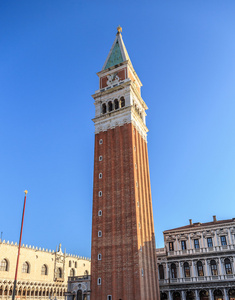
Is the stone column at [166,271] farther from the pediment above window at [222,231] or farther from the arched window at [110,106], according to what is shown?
the arched window at [110,106]

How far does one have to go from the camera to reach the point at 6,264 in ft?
176

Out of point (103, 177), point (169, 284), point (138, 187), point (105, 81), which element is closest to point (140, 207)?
point (138, 187)

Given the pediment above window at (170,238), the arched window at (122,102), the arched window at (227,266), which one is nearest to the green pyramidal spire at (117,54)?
the arched window at (122,102)

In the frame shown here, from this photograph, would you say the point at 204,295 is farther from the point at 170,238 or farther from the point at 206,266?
the point at 170,238

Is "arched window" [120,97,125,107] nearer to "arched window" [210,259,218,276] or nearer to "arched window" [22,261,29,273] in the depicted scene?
"arched window" [210,259,218,276]

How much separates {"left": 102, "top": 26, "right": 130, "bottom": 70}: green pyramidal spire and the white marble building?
116ft

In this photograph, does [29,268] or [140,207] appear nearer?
[140,207]

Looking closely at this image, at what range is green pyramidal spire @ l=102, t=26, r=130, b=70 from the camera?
5822cm

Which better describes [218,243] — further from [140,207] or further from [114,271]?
[114,271]

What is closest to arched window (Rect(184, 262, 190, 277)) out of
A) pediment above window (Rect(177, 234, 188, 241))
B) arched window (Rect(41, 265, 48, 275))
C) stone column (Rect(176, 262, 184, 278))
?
stone column (Rect(176, 262, 184, 278))

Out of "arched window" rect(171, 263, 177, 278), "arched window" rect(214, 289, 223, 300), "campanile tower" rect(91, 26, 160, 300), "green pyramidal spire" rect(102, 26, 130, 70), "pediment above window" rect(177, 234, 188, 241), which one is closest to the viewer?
"campanile tower" rect(91, 26, 160, 300)

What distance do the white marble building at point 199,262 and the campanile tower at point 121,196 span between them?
303 inches

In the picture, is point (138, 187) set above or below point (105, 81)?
below

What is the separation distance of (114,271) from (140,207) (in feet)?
33.2
